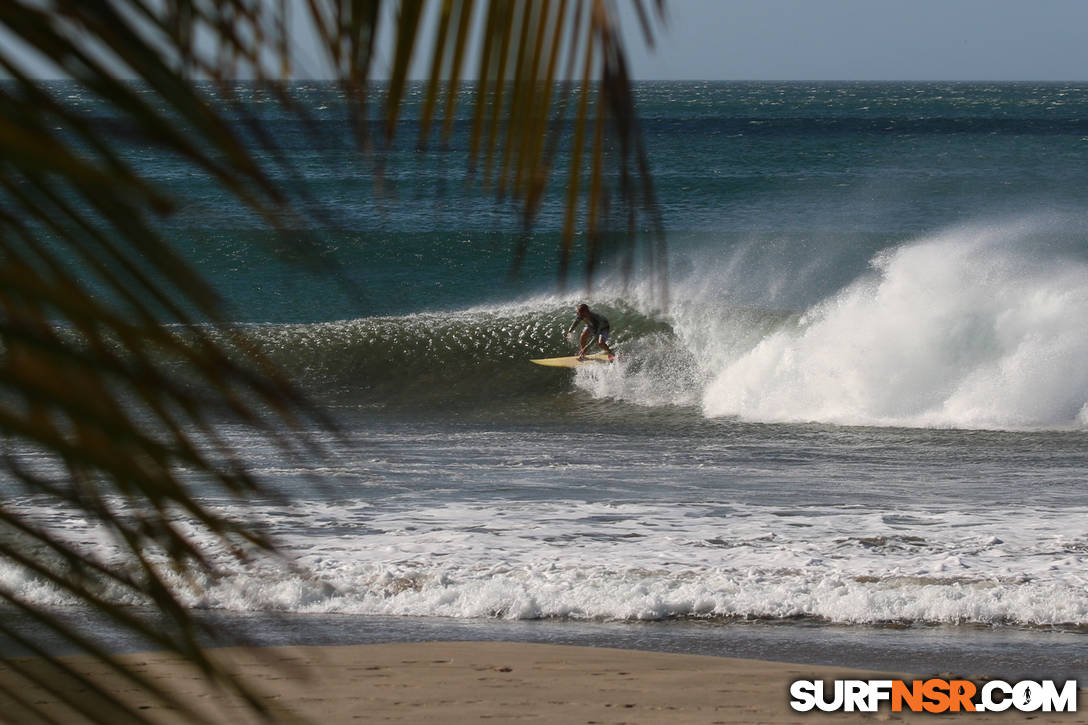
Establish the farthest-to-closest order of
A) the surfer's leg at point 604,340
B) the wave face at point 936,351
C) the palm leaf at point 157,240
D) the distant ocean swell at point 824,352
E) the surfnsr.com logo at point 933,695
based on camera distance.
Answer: the surfer's leg at point 604,340 → the distant ocean swell at point 824,352 → the wave face at point 936,351 → the surfnsr.com logo at point 933,695 → the palm leaf at point 157,240

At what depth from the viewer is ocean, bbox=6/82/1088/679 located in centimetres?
199

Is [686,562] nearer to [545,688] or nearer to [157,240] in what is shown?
[545,688]

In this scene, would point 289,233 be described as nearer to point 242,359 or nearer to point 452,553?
point 242,359

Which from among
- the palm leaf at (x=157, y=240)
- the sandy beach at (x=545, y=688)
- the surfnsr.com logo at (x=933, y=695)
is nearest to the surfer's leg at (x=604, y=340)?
the sandy beach at (x=545, y=688)

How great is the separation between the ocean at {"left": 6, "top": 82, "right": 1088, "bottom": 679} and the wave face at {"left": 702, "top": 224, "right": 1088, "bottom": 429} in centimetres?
5

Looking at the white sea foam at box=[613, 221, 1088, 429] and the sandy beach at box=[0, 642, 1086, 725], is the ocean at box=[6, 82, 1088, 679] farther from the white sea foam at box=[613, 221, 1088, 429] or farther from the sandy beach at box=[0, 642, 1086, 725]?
the sandy beach at box=[0, 642, 1086, 725]

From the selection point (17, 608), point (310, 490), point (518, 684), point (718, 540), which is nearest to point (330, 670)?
point (518, 684)

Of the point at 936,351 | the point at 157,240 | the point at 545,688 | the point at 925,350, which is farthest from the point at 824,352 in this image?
the point at 157,240

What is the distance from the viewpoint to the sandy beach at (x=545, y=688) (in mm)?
4793

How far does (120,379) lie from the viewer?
40 cm

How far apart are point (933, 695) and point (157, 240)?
5302 millimetres

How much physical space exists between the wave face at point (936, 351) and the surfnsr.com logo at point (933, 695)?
940 centimetres

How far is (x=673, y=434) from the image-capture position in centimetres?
1367

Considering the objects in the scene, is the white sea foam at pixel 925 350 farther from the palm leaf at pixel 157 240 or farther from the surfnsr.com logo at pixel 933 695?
the palm leaf at pixel 157 240
